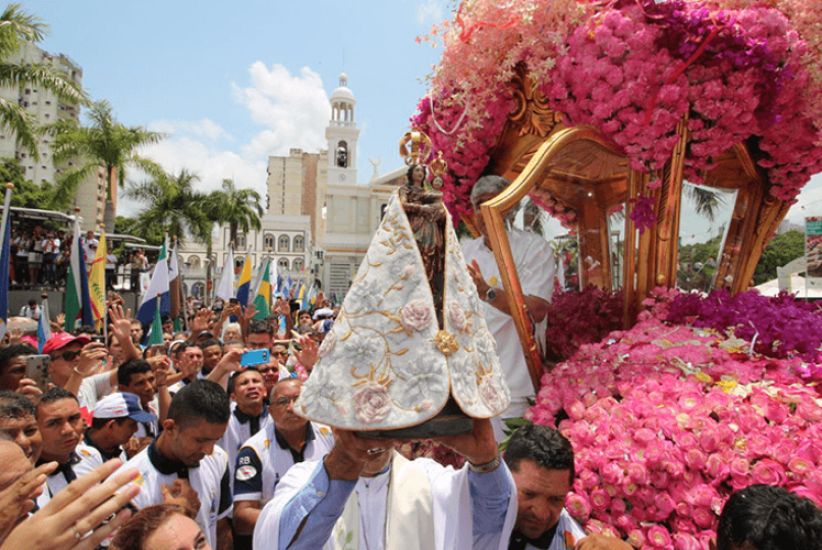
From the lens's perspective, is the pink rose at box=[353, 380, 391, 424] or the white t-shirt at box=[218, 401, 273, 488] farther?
the white t-shirt at box=[218, 401, 273, 488]

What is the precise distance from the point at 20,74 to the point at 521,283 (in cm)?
1535

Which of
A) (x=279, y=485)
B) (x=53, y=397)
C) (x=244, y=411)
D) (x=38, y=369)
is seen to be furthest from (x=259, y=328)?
(x=279, y=485)

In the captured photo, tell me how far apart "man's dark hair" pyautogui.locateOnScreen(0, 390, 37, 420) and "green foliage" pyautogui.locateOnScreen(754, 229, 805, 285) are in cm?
1552

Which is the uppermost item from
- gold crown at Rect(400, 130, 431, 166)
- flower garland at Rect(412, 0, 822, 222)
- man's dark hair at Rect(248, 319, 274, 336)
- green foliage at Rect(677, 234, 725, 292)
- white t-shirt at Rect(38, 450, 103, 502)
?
flower garland at Rect(412, 0, 822, 222)

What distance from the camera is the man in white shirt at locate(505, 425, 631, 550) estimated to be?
7.27ft

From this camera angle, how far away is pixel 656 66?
3.49m

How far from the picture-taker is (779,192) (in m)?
4.38

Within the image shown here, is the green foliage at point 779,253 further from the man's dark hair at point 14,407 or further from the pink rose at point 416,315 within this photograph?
the man's dark hair at point 14,407

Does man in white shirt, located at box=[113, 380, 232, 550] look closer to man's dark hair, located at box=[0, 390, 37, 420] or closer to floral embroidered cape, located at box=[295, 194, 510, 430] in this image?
man's dark hair, located at box=[0, 390, 37, 420]

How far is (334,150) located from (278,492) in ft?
171

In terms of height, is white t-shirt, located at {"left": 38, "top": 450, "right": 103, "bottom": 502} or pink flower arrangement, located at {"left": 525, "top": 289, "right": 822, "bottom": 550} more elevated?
pink flower arrangement, located at {"left": 525, "top": 289, "right": 822, "bottom": 550}

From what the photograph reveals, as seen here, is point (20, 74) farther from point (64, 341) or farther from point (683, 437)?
point (683, 437)

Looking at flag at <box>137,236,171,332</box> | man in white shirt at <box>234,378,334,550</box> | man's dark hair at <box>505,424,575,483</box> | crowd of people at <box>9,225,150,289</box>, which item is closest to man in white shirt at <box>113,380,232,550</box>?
man in white shirt at <box>234,378,334,550</box>

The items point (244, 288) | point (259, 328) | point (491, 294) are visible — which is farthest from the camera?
point (244, 288)
